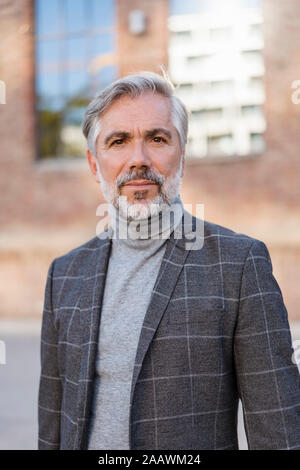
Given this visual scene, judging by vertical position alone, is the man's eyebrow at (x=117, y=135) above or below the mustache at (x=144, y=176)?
above

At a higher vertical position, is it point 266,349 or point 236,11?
point 236,11

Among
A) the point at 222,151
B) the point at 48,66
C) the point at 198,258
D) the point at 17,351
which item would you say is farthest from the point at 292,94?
the point at 198,258

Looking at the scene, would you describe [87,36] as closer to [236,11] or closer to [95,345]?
[236,11]

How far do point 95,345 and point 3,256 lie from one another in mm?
10467

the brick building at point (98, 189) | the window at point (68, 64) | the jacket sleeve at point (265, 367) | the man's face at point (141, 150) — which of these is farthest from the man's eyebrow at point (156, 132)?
the window at point (68, 64)

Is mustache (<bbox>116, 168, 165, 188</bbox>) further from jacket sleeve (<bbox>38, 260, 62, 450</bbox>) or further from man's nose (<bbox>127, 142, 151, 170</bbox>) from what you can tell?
jacket sleeve (<bbox>38, 260, 62, 450</bbox>)

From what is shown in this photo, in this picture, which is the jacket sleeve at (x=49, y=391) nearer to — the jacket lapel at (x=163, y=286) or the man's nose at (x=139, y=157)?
the jacket lapel at (x=163, y=286)

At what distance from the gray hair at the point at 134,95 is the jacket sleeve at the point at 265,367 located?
535 mm

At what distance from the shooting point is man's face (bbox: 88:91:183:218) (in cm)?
188

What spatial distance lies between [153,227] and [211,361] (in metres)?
0.45

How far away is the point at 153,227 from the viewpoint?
1929mm

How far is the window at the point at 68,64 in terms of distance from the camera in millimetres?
11625

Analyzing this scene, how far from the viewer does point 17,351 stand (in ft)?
29.4

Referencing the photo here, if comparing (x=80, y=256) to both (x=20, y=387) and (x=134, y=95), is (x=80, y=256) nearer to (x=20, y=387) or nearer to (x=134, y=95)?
(x=134, y=95)
